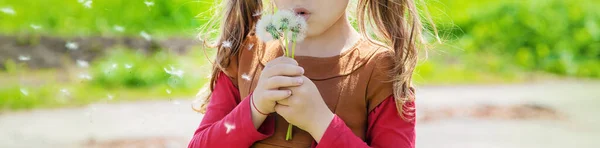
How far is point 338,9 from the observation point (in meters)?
1.97

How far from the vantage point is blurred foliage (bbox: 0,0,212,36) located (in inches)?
302

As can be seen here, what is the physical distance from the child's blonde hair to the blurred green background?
4.05 m

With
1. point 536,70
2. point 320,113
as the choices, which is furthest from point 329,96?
point 536,70

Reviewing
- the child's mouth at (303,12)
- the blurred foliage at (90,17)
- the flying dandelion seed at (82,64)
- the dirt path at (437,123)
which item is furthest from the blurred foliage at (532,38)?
the child's mouth at (303,12)

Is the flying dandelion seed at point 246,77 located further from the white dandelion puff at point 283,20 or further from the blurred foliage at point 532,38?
the blurred foliage at point 532,38

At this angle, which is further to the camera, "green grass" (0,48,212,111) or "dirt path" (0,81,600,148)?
"green grass" (0,48,212,111)

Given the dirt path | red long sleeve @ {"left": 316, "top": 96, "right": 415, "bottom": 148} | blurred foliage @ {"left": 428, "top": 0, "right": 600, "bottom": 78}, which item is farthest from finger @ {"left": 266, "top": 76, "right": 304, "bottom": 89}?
blurred foliage @ {"left": 428, "top": 0, "right": 600, "bottom": 78}

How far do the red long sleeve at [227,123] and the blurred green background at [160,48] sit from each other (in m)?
4.08

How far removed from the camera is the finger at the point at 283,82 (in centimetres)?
176

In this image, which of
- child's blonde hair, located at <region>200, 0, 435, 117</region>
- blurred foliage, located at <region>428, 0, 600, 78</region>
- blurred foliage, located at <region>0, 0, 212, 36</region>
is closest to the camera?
child's blonde hair, located at <region>200, 0, 435, 117</region>

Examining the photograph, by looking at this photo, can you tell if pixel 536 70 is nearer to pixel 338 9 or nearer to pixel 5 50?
pixel 5 50

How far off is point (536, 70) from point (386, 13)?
614 centimetres

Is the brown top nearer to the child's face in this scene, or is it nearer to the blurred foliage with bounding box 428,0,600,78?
the child's face

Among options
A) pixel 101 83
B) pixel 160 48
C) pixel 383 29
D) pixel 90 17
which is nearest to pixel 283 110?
pixel 383 29
